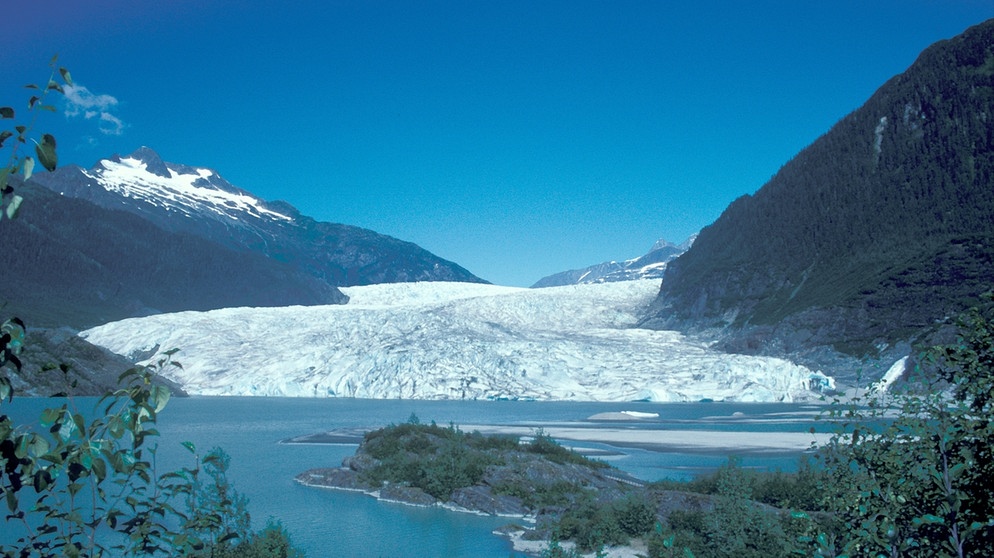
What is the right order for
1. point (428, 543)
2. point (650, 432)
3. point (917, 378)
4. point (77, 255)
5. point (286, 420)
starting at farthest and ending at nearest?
1. point (77, 255)
2. point (286, 420)
3. point (650, 432)
4. point (428, 543)
5. point (917, 378)

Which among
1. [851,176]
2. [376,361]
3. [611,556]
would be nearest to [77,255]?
[376,361]

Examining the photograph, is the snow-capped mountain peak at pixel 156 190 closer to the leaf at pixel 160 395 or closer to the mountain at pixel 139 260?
the mountain at pixel 139 260

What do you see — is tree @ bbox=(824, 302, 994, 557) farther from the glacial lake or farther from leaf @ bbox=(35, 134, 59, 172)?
leaf @ bbox=(35, 134, 59, 172)

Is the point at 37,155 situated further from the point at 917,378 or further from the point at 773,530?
the point at 773,530

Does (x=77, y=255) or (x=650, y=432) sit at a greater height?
(x=77, y=255)

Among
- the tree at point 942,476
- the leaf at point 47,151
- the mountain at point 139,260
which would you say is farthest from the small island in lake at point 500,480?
the mountain at point 139,260

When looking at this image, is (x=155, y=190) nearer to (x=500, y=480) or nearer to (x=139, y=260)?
(x=139, y=260)
